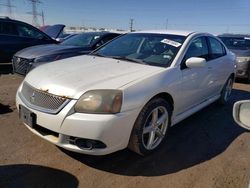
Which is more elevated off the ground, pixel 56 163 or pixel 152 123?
pixel 152 123

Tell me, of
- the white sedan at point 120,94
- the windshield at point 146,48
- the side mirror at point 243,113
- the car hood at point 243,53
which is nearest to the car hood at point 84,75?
the white sedan at point 120,94

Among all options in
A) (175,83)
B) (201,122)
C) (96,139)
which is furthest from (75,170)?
(201,122)

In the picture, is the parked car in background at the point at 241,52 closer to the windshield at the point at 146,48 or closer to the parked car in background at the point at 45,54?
the parked car in background at the point at 45,54

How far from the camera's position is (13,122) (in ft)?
13.1

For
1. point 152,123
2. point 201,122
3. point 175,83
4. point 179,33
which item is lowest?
point 201,122

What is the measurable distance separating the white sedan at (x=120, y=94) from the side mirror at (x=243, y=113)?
1302mm

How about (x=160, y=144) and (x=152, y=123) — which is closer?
(x=152, y=123)

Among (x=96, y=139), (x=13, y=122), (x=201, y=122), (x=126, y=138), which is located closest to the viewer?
(x=96, y=139)

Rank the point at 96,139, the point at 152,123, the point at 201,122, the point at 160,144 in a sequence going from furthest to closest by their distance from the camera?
the point at 201,122 < the point at 160,144 < the point at 152,123 < the point at 96,139

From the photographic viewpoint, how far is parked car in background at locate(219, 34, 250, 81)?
809cm

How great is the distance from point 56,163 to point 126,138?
33.2 inches

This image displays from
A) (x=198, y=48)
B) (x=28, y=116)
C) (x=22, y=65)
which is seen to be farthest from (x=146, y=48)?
(x=22, y=65)

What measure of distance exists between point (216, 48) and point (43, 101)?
3.46m

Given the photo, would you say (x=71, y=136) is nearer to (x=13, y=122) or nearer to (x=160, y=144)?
(x=160, y=144)
